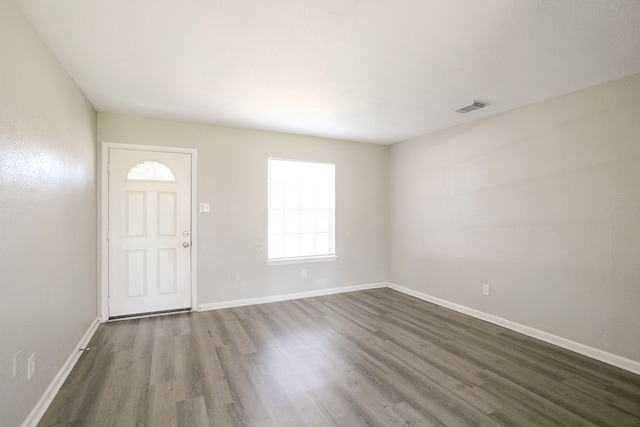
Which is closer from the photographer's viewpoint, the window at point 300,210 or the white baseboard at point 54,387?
the white baseboard at point 54,387

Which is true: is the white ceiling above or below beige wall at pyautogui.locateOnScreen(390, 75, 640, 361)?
above

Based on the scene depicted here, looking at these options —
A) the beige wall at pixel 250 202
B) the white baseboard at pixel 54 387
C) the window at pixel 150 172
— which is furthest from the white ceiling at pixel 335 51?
Result: the white baseboard at pixel 54 387

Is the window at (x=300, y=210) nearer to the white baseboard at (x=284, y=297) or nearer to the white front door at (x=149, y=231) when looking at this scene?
the white baseboard at (x=284, y=297)

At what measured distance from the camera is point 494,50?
221 cm

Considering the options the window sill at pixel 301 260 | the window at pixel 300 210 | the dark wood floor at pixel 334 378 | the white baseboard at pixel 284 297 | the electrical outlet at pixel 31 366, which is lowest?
the dark wood floor at pixel 334 378

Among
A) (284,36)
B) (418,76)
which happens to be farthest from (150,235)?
(418,76)

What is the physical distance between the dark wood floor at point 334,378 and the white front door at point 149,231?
0.37m

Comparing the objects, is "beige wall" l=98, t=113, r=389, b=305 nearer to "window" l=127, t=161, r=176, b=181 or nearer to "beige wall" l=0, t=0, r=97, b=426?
"window" l=127, t=161, r=176, b=181

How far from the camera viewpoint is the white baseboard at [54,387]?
185cm

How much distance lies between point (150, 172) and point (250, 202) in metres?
1.29

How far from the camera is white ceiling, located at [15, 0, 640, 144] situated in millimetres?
Result: 1781

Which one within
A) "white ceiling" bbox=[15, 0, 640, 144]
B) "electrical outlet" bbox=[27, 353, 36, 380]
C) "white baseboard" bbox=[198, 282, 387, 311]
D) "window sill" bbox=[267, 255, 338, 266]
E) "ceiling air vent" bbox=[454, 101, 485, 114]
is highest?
"white ceiling" bbox=[15, 0, 640, 144]

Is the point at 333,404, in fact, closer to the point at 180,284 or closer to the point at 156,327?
the point at 156,327

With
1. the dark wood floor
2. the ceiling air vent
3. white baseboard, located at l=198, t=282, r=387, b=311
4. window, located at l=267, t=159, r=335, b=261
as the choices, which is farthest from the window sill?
the ceiling air vent
